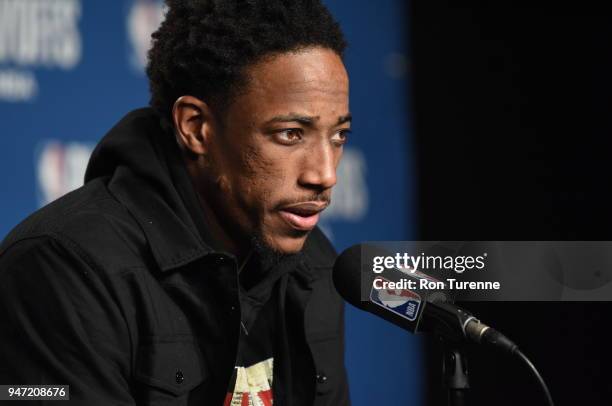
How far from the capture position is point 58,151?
2.57m

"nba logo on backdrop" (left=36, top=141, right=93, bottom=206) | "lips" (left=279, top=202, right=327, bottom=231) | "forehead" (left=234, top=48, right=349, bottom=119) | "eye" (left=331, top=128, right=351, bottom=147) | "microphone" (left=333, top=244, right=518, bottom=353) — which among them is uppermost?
"nba logo on backdrop" (left=36, top=141, right=93, bottom=206)

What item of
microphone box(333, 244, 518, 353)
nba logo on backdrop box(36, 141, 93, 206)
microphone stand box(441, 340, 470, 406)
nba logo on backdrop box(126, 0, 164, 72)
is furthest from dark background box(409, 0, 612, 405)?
microphone stand box(441, 340, 470, 406)

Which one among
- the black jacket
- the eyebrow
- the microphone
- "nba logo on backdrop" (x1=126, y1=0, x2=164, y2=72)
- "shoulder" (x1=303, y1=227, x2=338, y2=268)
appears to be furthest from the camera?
"nba logo on backdrop" (x1=126, y1=0, x2=164, y2=72)

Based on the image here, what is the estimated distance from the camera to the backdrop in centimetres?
252

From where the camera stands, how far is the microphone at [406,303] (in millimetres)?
1289

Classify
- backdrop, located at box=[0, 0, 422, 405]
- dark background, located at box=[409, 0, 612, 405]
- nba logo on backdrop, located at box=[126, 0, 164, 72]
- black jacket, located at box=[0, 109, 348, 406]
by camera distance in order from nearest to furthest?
1. black jacket, located at box=[0, 109, 348, 406]
2. backdrop, located at box=[0, 0, 422, 405]
3. nba logo on backdrop, located at box=[126, 0, 164, 72]
4. dark background, located at box=[409, 0, 612, 405]

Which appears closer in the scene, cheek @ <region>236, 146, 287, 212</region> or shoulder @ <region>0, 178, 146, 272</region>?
shoulder @ <region>0, 178, 146, 272</region>

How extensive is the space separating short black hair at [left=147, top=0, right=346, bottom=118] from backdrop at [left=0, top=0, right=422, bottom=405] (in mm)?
871

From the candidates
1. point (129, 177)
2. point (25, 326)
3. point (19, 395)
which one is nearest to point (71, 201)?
point (129, 177)

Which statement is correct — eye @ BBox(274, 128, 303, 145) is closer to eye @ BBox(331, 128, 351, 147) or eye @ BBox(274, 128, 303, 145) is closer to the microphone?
eye @ BBox(331, 128, 351, 147)

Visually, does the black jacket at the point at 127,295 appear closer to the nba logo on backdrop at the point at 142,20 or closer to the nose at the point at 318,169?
the nose at the point at 318,169

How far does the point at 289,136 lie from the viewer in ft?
5.50

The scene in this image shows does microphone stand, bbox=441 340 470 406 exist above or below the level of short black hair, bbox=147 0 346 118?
below

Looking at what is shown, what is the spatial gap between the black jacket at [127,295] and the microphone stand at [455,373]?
485mm
